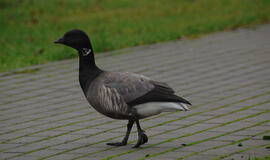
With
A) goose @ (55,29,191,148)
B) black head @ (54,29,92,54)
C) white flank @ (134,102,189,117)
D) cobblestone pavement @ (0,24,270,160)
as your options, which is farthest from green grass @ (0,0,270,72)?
white flank @ (134,102,189,117)

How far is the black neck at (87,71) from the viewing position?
6.54 metres

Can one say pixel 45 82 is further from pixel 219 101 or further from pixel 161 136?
pixel 161 136

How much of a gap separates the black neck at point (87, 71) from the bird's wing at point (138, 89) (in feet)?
0.60

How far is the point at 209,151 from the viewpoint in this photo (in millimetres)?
6172

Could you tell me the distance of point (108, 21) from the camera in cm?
1739

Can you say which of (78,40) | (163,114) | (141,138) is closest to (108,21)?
(163,114)

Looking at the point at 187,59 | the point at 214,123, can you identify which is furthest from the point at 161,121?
the point at 187,59

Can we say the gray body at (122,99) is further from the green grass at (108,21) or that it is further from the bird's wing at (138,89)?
the green grass at (108,21)

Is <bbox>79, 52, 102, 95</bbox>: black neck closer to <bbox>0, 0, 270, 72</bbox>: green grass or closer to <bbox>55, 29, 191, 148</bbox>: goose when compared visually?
<bbox>55, 29, 191, 148</bbox>: goose

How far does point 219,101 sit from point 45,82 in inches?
131

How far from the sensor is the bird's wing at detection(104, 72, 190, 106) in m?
6.20

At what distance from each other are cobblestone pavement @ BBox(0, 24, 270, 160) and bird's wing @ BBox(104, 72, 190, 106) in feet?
1.85

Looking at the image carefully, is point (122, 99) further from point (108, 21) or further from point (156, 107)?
point (108, 21)

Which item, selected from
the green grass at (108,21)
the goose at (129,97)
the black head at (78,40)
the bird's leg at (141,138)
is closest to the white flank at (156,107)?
the goose at (129,97)
